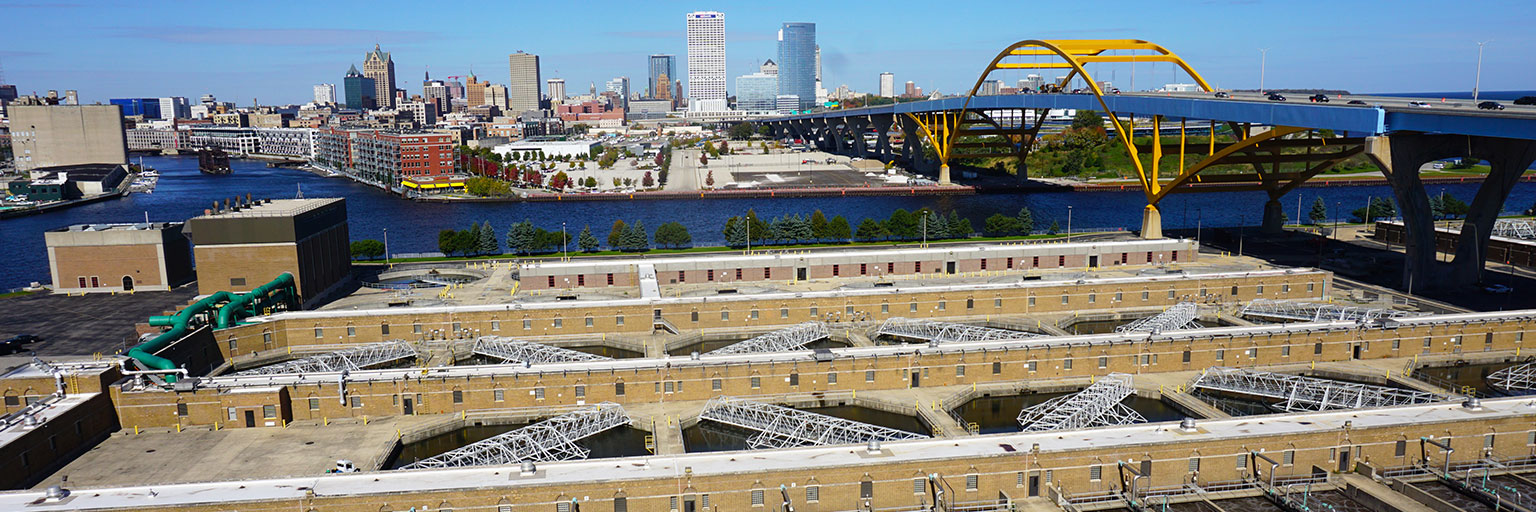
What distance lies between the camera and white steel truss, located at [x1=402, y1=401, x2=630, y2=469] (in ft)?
94.4

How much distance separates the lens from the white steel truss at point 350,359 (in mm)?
37188

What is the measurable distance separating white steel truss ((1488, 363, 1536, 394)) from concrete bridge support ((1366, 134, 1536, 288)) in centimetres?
1155

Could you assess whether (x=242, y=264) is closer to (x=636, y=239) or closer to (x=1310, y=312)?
(x=636, y=239)

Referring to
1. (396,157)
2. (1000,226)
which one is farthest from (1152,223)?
(396,157)

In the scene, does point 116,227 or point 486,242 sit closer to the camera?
point 116,227

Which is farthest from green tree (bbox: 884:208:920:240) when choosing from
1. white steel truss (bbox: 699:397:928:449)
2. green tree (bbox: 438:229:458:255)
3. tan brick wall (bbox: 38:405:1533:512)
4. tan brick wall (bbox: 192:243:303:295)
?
tan brick wall (bbox: 38:405:1533:512)

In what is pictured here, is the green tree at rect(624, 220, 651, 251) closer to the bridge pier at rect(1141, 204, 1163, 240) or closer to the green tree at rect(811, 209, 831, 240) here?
the green tree at rect(811, 209, 831, 240)

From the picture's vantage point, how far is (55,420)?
Answer: 2844cm

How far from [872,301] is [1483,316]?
25.6 meters

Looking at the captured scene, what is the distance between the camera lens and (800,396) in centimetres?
3450

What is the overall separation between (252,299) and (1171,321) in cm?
4127

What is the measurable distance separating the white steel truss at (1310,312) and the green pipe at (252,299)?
152ft

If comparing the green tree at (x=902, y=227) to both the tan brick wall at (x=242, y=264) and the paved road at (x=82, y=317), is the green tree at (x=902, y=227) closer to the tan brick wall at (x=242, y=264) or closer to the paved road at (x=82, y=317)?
the tan brick wall at (x=242, y=264)

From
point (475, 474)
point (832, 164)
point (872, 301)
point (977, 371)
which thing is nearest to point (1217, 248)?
point (872, 301)
